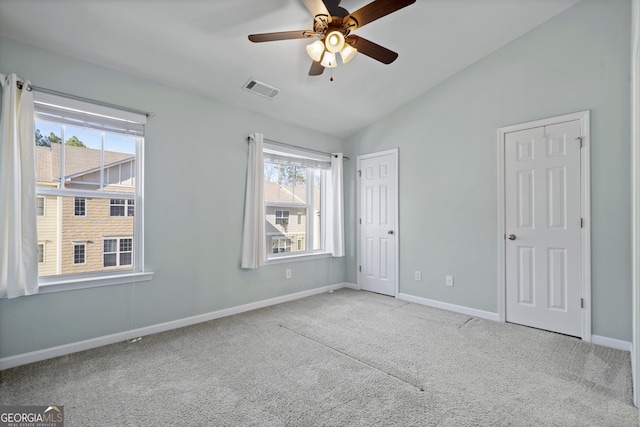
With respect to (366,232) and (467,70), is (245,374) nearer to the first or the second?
(366,232)

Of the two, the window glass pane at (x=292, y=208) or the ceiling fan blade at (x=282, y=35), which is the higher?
the ceiling fan blade at (x=282, y=35)

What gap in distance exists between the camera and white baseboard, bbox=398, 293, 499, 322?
3.44 metres

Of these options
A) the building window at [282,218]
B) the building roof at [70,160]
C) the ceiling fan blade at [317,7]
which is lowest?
the building window at [282,218]

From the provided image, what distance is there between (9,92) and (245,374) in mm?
2737

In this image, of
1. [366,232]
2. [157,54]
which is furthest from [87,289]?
[366,232]

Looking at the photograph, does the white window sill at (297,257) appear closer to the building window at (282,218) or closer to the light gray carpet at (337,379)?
the building window at (282,218)

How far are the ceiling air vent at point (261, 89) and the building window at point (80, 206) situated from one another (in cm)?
191

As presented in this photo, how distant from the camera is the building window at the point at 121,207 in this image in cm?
285

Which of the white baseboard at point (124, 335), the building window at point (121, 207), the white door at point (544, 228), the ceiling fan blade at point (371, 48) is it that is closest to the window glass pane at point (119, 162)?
the building window at point (121, 207)

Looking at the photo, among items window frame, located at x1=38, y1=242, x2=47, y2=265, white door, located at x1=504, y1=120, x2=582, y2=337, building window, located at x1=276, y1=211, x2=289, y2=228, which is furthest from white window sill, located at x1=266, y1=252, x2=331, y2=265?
white door, located at x1=504, y1=120, x2=582, y2=337

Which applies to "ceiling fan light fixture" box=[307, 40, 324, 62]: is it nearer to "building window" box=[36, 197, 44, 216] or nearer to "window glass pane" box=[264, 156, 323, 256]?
"window glass pane" box=[264, 156, 323, 256]

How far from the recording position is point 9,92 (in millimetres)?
2268

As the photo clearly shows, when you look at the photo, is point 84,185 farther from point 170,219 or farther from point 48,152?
point 170,219

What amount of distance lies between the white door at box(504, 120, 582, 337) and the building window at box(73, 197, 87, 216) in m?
4.20
